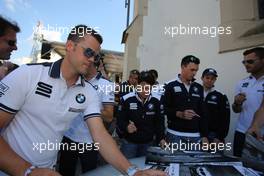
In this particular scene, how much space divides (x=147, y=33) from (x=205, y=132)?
180 inches

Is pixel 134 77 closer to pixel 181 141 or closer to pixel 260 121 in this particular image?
pixel 181 141

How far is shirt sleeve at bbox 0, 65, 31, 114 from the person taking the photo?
154cm

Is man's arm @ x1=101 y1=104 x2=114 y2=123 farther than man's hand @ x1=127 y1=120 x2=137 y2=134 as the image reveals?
No

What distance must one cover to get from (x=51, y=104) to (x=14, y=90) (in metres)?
0.26

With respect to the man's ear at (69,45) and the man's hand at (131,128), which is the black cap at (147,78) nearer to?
the man's hand at (131,128)

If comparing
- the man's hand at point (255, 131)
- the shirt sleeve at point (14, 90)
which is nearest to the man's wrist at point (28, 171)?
the shirt sleeve at point (14, 90)

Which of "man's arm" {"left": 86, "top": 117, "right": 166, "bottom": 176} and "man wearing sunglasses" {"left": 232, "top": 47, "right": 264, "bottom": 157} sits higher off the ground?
"man wearing sunglasses" {"left": 232, "top": 47, "right": 264, "bottom": 157}

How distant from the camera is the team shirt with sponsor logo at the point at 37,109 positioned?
1.59m

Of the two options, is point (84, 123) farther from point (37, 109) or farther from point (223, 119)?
point (223, 119)

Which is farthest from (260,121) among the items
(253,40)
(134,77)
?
(134,77)

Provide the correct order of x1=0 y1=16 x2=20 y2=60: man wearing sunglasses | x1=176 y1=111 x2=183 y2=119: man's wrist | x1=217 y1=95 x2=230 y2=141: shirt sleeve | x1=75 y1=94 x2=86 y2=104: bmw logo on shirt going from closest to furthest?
x1=75 y1=94 x2=86 y2=104: bmw logo on shirt → x1=0 y1=16 x2=20 y2=60: man wearing sunglasses → x1=176 y1=111 x2=183 y2=119: man's wrist → x1=217 y1=95 x2=230 y2=141: shirt sleeve

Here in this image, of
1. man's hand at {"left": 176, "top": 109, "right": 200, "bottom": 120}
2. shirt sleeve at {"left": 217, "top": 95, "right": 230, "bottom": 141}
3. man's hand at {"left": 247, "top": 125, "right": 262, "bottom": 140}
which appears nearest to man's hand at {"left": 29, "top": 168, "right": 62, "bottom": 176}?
man's hand at {"left": 247, "top": 125, "right": 262, "bottom": 140}

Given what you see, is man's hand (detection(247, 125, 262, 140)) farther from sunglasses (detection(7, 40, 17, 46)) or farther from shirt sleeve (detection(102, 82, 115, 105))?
sunglasses (detection(7, 40, 17, 46))

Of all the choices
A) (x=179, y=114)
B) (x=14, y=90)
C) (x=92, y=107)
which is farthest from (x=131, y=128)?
(x=14, y=90)
